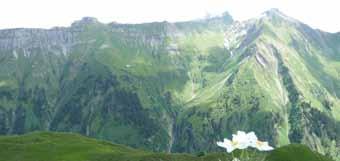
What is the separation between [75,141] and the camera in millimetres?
153875

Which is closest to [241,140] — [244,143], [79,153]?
[244,143]

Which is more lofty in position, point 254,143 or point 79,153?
point 254,143

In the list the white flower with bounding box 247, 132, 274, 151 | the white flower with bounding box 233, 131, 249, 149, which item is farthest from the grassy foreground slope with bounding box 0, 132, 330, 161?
the white flower with bounding box 247, 132, 274, 151

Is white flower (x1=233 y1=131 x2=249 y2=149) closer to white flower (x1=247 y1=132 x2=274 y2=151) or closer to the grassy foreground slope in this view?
white flower (x1=247 y1=132 x2=274 y2=151)

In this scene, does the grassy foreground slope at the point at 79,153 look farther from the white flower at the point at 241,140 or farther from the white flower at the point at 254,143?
the white flower at the point at 254,143

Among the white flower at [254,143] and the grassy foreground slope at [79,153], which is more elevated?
the white flower at [254,143]

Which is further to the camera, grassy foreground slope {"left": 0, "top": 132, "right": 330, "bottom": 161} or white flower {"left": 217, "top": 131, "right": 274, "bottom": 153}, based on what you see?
grassy foreground slope {"left": 0, "top": 132, "right": 330, "bottom": 161}

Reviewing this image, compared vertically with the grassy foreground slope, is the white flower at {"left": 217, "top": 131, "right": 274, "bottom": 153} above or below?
above

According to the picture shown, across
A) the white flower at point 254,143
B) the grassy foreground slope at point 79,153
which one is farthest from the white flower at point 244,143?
the grassy foreground slope at point 79,153

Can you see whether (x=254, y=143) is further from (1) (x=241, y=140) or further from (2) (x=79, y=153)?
(2) (x=79, y=153)

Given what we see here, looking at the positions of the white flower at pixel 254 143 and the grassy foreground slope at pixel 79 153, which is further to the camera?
the grassy foreground slope at pixel 79 153

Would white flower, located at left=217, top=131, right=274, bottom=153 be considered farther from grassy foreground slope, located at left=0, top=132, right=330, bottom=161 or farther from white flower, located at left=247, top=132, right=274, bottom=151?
grassy foreground slope, located at left=0, top=132, right=330, bottom=161

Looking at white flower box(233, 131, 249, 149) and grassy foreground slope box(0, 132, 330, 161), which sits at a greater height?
white flower box(233, 131, 249, 149)

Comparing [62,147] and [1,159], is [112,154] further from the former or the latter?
[1,159]
